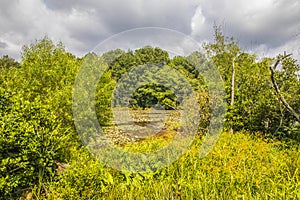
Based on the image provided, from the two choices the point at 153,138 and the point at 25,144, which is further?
the point at 153,138

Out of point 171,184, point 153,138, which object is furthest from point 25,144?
point 153,138

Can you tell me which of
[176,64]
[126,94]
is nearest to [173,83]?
[176,64]

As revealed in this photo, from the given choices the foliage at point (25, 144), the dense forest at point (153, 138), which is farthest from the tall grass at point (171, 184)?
the foliage at point (25, 144)

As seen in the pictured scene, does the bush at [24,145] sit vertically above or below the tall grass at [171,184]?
above

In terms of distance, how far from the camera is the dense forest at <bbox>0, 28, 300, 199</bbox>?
3.06m

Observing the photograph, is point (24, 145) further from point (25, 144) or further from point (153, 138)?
point (153, 138)

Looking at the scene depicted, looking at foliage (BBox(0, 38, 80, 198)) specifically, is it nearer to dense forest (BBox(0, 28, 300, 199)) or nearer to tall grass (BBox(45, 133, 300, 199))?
dense forest (BBox(0, 28, 300, 199))

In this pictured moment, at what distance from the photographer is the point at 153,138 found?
6996mm

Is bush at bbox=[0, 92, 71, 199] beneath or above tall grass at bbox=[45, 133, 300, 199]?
above

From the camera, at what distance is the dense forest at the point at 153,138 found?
10.1 ft

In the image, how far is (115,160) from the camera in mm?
4211

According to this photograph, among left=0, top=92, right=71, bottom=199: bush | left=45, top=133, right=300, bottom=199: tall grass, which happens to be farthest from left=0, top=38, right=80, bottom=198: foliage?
left=45, top=133, right=300, bottom=199: tall grass

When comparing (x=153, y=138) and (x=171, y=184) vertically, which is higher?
(x=153, y=138)

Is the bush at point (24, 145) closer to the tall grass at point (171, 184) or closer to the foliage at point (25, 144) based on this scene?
the foliage at point (25, 144)
